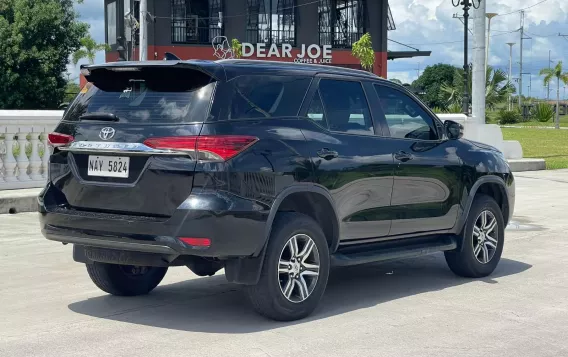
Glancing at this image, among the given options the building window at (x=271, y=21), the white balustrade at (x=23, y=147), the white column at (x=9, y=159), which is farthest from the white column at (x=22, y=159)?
the building window at (x=271, y=21)

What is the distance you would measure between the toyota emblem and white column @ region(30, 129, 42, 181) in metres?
8.22

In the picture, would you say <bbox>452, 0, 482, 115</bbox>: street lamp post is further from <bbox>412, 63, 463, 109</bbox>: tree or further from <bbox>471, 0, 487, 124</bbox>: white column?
<bbox>412, 63, 463, 109</bbox>: tree

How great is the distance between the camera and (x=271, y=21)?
183 feet

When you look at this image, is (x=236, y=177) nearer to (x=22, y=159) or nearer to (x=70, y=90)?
(x=22, y=159)

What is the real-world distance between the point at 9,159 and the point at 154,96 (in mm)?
8215

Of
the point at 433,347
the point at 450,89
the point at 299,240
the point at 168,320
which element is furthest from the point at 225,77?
the point at 450,89

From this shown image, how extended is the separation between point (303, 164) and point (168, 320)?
150 centimetres

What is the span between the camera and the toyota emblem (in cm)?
624

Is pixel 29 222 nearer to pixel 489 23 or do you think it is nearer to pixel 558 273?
pixel 558 273

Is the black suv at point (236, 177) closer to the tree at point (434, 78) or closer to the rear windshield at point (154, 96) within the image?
the rear windshield at point (154, 96)

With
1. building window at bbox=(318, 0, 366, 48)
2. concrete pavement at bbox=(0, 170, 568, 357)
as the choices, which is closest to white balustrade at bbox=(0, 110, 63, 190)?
concrete pavement at bbox=(0, 170, 568, 357)

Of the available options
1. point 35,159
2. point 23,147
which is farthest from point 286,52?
point 23,147

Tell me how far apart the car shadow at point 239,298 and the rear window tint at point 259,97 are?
4.94ft

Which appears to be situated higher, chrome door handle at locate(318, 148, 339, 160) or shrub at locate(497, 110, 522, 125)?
shrub at locate(497, 110, 522, 125)
